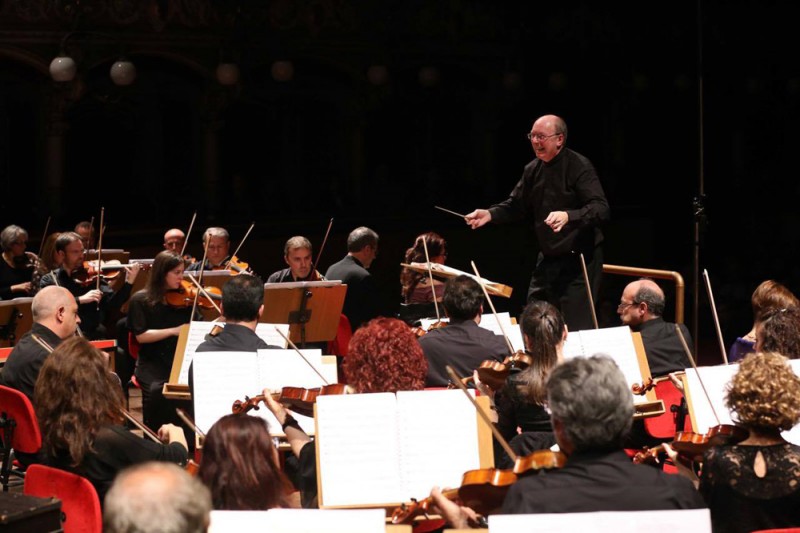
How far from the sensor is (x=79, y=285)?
7.59 metres

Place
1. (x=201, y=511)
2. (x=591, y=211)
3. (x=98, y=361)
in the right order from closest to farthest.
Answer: (x=201, y=511), (x=98, y=361), (x=591, y=211)

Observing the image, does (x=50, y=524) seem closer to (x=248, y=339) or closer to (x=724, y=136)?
(x=248, y=339)

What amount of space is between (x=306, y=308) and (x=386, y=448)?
Result: 305cm

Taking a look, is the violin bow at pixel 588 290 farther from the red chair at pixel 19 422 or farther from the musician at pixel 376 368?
the red chair at pixel 19 422

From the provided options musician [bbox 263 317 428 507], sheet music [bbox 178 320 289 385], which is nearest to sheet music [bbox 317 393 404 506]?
musician [bbox 263 317 428 507]

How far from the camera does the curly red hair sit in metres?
3.73

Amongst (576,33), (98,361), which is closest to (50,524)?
(98,361)

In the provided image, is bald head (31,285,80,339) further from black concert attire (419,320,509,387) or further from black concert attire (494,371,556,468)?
black concert attire (494,371,556,468)

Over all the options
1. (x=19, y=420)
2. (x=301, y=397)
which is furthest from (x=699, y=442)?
(x=19, y=420)

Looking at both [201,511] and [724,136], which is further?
[724,136]

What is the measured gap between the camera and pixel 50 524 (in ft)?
9.92

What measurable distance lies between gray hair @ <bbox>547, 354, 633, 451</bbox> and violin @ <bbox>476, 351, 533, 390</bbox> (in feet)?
4.69

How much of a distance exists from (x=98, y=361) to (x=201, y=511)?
1648mm

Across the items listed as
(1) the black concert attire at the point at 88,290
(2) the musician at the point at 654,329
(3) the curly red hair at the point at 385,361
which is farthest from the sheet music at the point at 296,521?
(1) the black concert attire at the point at 88,290
